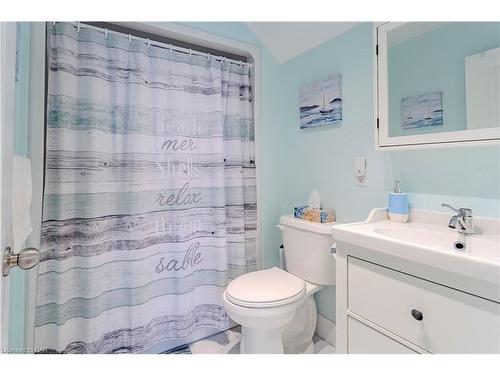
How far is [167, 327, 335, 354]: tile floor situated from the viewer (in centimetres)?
155

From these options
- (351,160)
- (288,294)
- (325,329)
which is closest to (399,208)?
(351,160)

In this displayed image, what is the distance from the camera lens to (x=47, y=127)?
1227 millimetres

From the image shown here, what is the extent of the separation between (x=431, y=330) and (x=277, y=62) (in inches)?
69.5

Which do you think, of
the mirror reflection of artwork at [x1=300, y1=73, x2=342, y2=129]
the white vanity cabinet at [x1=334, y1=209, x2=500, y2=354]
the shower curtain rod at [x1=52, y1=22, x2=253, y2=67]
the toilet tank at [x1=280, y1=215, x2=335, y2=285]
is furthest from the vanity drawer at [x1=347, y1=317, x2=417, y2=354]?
the shower curtain rod at [x1=52, y1=22, x2=253, y2=67]

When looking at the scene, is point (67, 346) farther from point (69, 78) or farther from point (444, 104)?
point (444, 104)

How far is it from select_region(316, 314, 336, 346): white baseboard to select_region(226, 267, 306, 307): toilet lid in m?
0.43

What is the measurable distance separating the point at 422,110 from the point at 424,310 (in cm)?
78

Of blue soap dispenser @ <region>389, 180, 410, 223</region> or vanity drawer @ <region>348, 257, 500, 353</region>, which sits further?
blue soap dispenser @ <region>389, 180, 410, 223</region>

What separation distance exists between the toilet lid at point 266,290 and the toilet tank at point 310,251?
0.07m

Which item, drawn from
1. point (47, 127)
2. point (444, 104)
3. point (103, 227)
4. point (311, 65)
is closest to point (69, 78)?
point (47, 127)

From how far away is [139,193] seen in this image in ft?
4.74

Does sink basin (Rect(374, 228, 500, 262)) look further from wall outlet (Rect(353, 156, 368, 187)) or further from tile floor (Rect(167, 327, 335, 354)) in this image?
tile floor (Rect(167, 327, 335, 354))

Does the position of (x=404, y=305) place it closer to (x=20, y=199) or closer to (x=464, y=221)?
(x=464, y=221)
